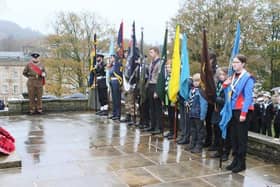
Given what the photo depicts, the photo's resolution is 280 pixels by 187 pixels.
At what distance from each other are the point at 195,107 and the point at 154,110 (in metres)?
1.76

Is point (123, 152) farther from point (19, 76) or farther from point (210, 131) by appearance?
point (19, 76)

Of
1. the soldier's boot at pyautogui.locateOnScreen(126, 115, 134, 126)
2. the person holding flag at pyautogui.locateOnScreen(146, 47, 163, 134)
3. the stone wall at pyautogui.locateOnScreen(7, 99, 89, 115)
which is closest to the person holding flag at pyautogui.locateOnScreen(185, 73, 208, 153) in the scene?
the person holding flag at pyautogui.locateOnScreen(146, 47, 163, 134)

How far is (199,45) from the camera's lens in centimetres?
2325

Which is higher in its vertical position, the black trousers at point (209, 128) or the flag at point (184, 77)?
the flag at point (184, 77)

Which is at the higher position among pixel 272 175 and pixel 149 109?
pixel 149 109

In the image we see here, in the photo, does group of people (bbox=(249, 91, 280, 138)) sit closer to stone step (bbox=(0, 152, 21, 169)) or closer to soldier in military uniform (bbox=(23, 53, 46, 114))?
stone step (bbox=(0, 152, 21, 169))

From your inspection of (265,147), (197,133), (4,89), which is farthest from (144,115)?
(4,89)

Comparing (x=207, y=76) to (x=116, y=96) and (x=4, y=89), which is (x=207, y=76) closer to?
(x=116, y=96)

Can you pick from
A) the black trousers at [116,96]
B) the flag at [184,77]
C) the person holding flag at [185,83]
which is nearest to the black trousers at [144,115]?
the black trousers at [116,96]

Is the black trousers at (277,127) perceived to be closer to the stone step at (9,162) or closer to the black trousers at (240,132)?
the black trousers at (240,132)

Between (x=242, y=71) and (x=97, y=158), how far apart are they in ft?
8.04

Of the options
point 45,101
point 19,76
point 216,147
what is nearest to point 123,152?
point 216,147

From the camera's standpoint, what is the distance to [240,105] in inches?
175

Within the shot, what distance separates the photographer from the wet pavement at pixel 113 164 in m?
4.05
